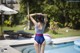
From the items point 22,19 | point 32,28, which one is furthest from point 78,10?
point 22,19

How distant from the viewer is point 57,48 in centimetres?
1455

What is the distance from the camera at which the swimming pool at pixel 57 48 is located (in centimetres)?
1356

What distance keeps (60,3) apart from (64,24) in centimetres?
231

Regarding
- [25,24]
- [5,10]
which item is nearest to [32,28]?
[25,24]

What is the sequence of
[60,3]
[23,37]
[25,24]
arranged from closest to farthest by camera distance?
[23,37] < [60,3] < [25,24]

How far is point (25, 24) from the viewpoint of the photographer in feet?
77.6

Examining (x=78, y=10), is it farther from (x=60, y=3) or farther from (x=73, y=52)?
(x=73, y=52)

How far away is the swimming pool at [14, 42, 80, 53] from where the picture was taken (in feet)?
44.5

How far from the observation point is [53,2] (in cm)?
2231

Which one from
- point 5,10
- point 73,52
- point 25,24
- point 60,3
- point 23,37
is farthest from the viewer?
point 25,24

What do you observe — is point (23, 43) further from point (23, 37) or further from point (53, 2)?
point (53, 2)

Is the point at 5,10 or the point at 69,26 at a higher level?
the point at 5,10

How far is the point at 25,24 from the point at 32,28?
Result: 5.26 ft

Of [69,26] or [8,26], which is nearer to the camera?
[69,26]
